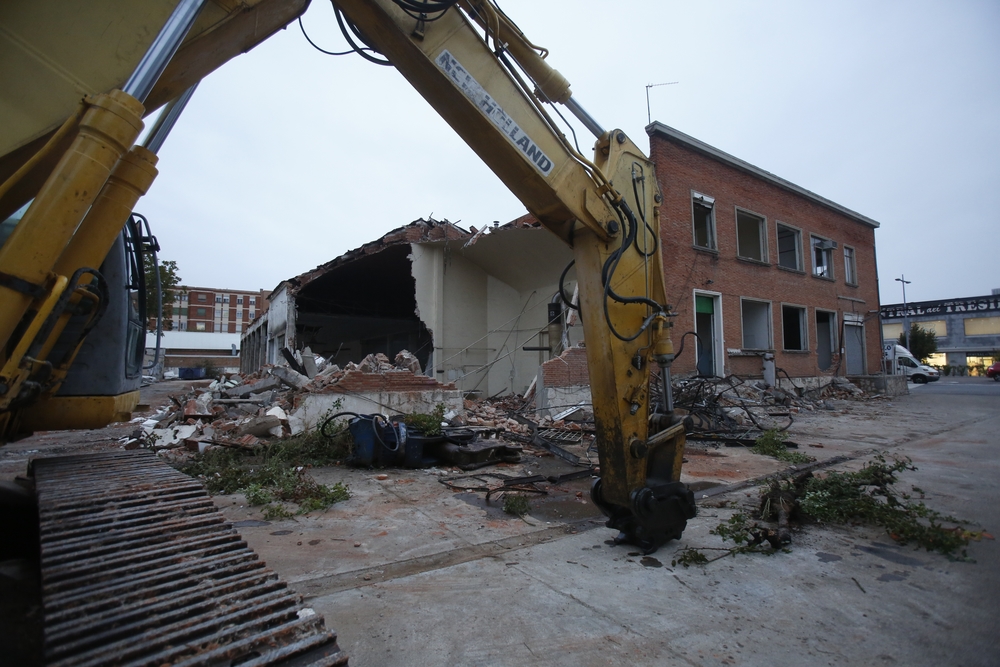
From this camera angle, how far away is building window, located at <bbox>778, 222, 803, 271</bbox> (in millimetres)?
18394

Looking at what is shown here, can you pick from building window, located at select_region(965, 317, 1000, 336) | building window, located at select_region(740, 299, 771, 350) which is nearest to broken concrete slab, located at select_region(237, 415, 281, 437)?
building window, located at select_region(740, 299, 771, 350)

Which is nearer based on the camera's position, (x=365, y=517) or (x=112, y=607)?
(x=112, y=607)

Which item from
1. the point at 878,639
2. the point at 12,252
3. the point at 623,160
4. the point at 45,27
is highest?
the point at 623,160

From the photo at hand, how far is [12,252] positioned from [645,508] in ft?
11.4

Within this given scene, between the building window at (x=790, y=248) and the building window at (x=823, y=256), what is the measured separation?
1242 mm

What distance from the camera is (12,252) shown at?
167 centimetres

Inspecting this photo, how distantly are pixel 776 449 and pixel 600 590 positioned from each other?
19.8ft

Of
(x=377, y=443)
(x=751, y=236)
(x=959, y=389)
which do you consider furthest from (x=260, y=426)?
(x=959, y=389)

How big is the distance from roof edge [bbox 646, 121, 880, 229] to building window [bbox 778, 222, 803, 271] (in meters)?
1.43

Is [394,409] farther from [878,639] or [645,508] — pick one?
[878,639]

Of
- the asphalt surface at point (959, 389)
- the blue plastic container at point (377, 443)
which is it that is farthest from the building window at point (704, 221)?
the asphalt surface at point (959, 389)

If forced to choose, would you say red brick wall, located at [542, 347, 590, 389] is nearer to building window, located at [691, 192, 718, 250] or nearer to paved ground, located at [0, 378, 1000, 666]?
building window, located at [691, 192, 718, 250]

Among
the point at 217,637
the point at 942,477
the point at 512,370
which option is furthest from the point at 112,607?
the point at 512,370

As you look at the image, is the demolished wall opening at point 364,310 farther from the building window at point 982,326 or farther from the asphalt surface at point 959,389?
the building window at point 982,326
